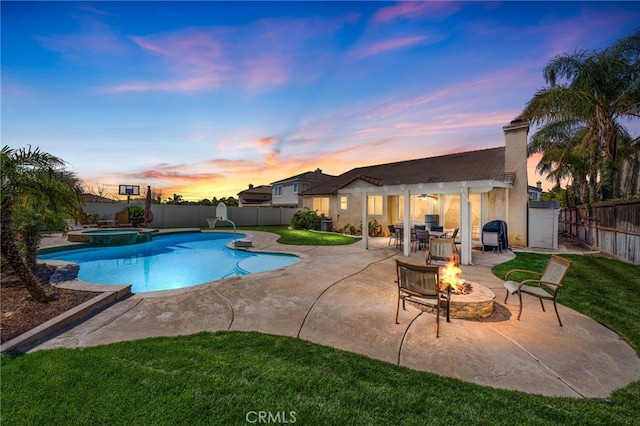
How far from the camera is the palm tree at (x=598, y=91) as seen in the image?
38.1ft

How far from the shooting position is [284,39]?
432 inches

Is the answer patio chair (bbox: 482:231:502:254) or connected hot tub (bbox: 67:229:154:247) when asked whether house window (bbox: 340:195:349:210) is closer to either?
patio chair (bbox: 482:231:502:254)

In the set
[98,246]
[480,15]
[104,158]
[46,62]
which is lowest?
[98,246]

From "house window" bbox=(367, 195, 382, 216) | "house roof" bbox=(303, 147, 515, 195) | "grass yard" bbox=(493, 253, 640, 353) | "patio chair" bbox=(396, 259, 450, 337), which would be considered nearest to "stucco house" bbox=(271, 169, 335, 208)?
"house roof" bbox=(303, 147, 515, 195)

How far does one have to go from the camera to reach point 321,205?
22297mm

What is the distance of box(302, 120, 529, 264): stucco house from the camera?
34.6 ft

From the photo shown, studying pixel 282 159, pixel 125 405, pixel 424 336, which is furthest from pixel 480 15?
pixel 282 159

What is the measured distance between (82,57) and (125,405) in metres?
12.8

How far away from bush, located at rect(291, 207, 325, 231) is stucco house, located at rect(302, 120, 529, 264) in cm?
96

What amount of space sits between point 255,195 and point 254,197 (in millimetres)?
516

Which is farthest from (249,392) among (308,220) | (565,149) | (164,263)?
(565,149)

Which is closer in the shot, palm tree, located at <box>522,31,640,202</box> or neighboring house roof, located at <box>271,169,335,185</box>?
palm tree, located at <box>522,31,640,202</box>

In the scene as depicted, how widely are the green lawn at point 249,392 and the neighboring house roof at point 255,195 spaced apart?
46516mm

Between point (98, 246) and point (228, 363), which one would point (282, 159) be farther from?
point (228, 363)
